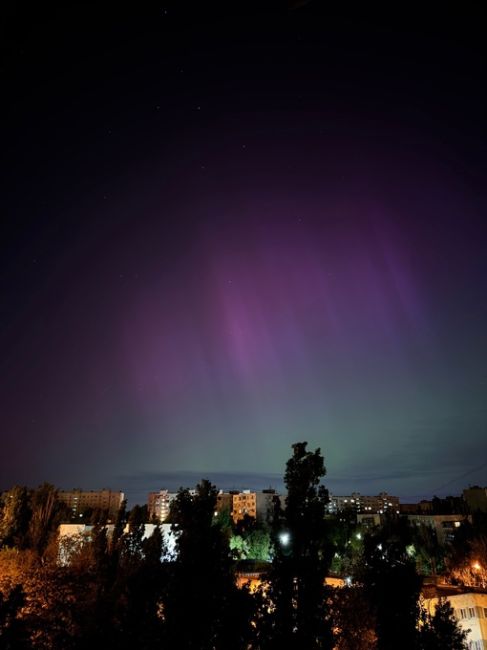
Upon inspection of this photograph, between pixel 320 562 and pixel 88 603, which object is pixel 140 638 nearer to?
pixel 320 562

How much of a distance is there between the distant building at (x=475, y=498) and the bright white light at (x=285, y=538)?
95.1 metres

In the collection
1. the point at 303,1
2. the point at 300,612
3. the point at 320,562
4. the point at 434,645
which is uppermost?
the point at 303,1

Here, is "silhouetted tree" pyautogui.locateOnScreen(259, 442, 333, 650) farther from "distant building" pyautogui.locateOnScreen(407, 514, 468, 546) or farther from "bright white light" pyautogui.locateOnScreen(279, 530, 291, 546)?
"distant building" pyautogui.locateOnScreen(407, 514, 468, 546)

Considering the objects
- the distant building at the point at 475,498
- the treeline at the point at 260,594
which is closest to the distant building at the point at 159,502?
the distant building at the point at 475,498

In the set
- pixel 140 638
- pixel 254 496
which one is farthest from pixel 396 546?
pixel 254 496

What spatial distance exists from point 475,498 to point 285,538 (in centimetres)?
9877

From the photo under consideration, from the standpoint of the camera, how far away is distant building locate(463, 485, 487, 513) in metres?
90.4

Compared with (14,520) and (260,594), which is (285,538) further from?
(14,520)

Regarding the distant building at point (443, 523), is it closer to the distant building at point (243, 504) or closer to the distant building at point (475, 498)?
the distant building at point (475, 498)

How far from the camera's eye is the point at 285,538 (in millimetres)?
12688

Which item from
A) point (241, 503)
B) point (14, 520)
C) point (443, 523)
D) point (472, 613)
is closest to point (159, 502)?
point (241, 503)

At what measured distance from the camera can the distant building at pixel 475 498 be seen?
297 ft

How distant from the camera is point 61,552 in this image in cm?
4897

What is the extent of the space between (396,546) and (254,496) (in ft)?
415
